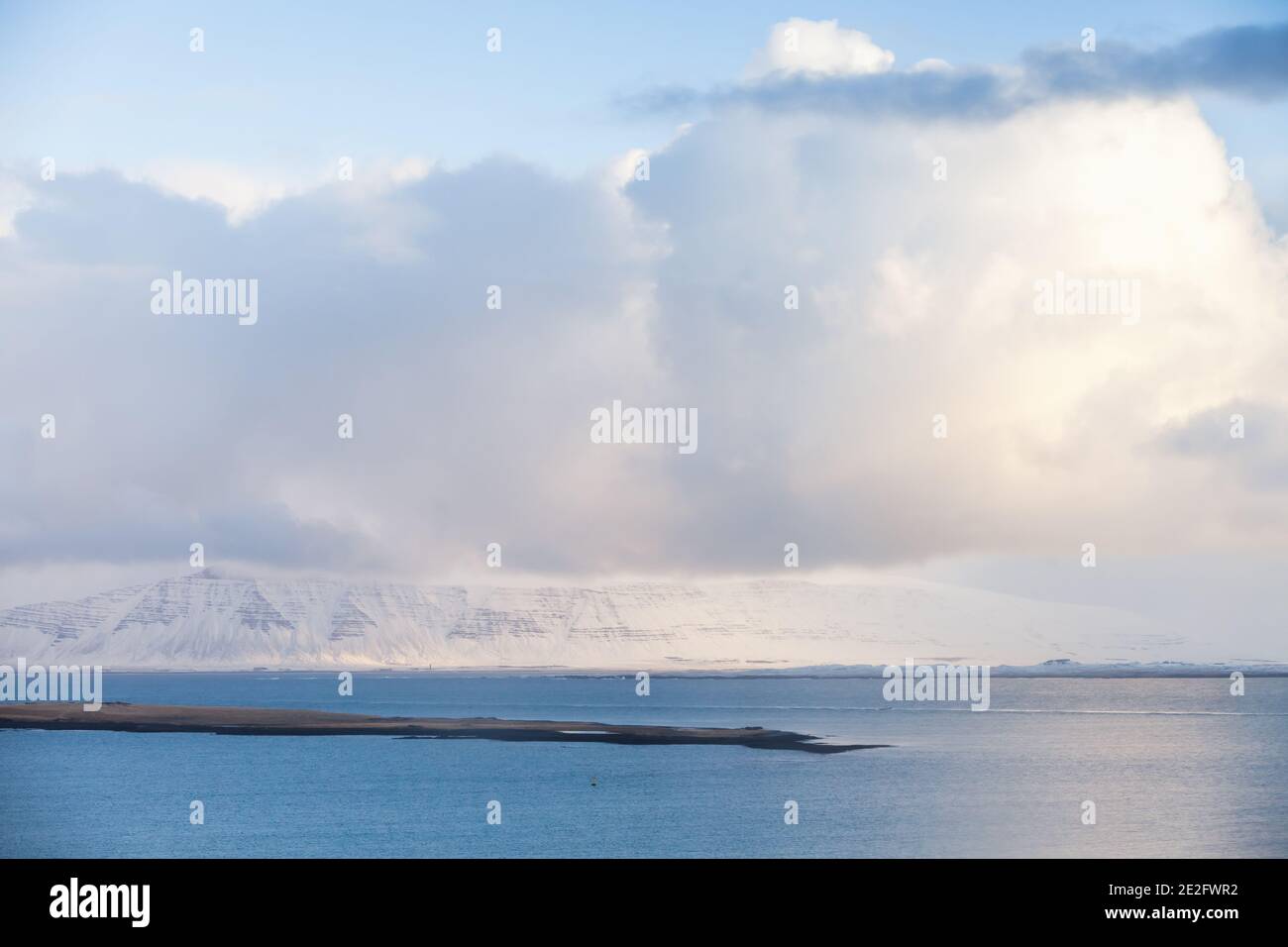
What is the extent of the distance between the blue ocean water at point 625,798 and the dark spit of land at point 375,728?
355 centimetres

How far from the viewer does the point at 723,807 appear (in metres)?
93.9

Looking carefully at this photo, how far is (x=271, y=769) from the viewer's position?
396ft

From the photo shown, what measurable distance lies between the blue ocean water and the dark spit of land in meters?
3.55

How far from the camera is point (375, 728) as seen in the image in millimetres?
154625

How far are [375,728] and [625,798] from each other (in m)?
65.4

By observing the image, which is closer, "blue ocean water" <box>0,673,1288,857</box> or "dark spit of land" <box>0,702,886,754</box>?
"blue ocean water" <box>0,673,1288,857</box>

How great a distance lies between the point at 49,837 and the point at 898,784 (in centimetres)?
6115

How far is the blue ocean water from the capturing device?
261 feet

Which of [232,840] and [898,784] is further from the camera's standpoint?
[898,784]

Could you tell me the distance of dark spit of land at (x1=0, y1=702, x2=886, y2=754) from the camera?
146 metres
